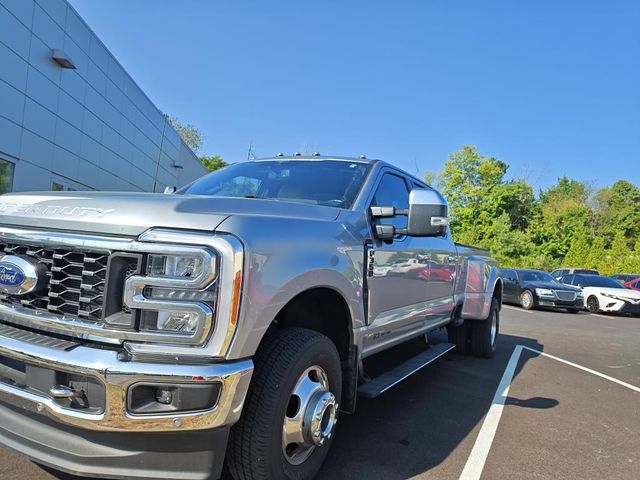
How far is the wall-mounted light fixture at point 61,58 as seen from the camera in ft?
48.4

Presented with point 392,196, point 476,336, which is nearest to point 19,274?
point 392,196

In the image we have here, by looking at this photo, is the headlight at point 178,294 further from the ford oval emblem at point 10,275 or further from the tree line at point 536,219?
the tree line at point 536,219

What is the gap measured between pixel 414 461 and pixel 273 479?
125 cm

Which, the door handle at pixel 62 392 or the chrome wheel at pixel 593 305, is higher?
the door handle at pixel 62 392

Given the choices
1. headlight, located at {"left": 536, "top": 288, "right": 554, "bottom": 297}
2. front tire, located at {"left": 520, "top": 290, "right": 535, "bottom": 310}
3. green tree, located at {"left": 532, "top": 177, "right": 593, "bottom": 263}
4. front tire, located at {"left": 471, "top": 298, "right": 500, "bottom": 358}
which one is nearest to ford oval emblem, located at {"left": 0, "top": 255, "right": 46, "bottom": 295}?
front tire, located at {"left": 471, "top": 298, "right": 500, "bottom": 358}

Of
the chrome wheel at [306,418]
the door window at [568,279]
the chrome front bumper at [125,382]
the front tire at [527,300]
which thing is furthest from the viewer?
the door window at [568,279]

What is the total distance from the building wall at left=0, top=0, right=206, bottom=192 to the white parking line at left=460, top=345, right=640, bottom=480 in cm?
785

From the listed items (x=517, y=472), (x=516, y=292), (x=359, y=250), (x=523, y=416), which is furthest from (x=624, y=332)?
(x=359, y=250)

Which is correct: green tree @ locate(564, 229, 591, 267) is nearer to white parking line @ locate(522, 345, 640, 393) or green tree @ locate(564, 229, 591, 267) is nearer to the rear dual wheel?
white parking line @ locate(522, 345, 640, 393)

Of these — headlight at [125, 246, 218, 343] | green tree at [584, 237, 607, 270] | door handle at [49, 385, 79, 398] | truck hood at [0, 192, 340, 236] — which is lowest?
door handle at [49, 385, 79, 398]

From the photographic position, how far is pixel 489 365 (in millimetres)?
6180

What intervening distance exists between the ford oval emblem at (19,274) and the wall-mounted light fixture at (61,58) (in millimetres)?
15285

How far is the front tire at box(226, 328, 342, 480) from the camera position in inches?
83.4

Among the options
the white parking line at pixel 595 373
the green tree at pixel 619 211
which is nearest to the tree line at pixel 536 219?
the green tree at pixel 619 211
